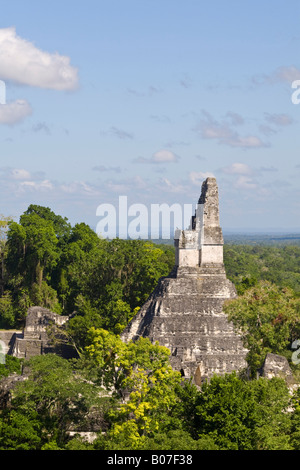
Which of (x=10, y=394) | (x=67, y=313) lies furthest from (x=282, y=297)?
(x=67, y=313)

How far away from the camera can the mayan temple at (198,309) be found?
29.2 metres

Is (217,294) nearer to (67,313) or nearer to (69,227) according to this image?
(67,313)

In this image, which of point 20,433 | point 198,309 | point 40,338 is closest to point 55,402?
point 20,433

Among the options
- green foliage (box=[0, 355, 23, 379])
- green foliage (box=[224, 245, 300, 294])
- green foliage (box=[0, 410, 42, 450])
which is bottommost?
green foliage (box=[0, 410, 42, 450])

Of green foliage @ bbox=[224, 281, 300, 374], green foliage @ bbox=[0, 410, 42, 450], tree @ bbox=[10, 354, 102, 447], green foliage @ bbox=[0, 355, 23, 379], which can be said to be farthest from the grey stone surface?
green foliage @ bbox=[0, 410, 42, 450]

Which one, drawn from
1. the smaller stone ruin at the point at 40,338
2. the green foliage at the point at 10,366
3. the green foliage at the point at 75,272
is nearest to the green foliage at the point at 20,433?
the green foliage at the point at 10,366

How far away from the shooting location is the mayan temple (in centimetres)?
2917

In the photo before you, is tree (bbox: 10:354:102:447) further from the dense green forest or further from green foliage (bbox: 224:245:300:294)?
green foliage (bbox: 224:245:300:294)

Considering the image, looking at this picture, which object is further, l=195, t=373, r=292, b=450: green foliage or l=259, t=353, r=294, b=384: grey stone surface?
l=259, t=353, r=294, b=384: grey stone surface

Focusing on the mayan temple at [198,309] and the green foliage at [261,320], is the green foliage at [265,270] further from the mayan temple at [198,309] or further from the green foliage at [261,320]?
the green foliage at [261,320]

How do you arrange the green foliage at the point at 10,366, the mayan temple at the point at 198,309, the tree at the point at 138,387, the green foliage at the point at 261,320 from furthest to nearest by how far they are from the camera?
the mayan temple at the point at 198,309 < the green foliage at the point at 261,320 < the green foliage at the point at 10,366 < the tree at the point at 138,387

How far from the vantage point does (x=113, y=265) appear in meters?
39.7

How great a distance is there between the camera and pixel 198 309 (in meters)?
30.7

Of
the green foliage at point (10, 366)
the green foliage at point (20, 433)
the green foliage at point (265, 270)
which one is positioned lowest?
the green foliage at point (20, 433)
